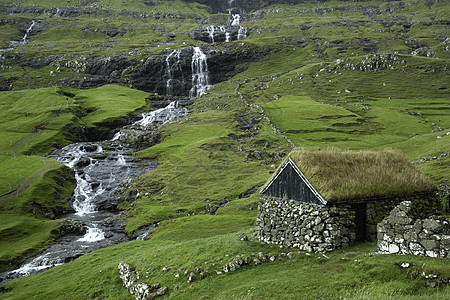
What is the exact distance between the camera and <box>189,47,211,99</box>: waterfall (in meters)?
166

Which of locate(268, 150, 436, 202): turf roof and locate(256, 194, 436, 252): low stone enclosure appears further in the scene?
locate(268, 150, 436, 202): turf roof

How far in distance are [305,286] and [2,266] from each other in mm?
38253

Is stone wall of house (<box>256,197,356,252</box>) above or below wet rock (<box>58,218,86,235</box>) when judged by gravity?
above

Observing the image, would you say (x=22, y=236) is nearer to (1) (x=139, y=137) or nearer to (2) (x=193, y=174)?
(2) (x=193, y=174)

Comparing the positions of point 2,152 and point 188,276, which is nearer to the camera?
point 188,276

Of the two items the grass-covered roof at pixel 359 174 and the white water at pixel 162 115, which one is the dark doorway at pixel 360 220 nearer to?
the grass-covered roof at pixel 359 174

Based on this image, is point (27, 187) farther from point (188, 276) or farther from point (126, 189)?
point (188, 276)

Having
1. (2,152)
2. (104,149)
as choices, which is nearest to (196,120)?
(104,149)

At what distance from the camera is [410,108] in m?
117

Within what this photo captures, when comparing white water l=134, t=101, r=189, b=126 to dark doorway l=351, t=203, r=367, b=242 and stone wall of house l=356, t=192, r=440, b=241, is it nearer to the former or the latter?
dark doorway l=351, t=203, r=367, b=242

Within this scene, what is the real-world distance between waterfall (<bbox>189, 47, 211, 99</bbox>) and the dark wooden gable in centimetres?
13947

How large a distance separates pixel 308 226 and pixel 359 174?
16.9 feet

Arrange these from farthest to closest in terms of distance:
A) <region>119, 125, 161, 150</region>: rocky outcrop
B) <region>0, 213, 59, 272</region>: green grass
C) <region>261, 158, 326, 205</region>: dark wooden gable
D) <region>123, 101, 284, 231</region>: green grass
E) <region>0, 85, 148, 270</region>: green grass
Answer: <region>119, 125, 161, 150</region>: rocky outcrop → <region>123, 101, 284, 231</region>: green grass → <region>0, 85, 148, 270</region>: green grass → <region>0, 213, 59, 272</region>: green grass → <region>261, 158, 326, 205</region>: dark wooden gable

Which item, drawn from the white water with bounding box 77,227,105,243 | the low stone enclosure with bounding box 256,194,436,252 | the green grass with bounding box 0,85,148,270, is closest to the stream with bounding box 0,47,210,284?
the white water with bounding box 77,227,105,243
